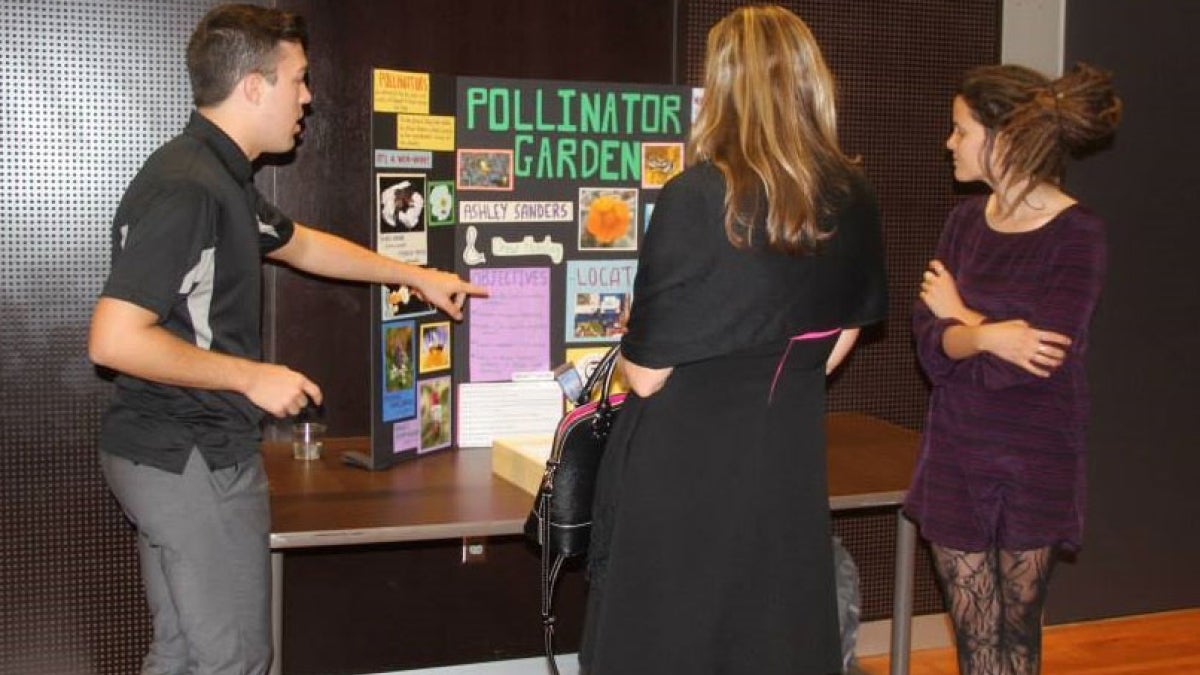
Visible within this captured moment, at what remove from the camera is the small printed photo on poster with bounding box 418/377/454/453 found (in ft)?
10.7

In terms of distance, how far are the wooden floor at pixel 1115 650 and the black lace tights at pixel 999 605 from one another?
41.1 inches

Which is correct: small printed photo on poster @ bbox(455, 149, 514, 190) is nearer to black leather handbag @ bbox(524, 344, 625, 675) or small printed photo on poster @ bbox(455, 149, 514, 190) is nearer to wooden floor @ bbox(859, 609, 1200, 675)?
black leather handbag @ bbox(524, 344, 625, 675)

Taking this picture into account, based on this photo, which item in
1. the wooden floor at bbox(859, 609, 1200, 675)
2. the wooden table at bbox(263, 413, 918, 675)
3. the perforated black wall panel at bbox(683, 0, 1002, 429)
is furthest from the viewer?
the wooden floor at bbox(859, 609, 1200, 675)

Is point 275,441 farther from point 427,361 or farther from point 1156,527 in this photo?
point 1156,527

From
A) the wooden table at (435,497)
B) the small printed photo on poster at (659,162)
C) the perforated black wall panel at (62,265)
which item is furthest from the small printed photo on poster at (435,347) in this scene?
the perforated black wall panel at (62,265)

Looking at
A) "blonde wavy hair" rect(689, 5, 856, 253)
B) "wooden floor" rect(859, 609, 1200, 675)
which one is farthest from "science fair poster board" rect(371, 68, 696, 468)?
"wooden floor" rect(859, 609, 1200, 675)

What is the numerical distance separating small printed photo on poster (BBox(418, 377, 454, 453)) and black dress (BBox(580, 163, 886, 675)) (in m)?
0.90

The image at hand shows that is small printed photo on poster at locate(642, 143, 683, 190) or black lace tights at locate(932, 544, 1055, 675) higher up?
small printed photo on poster at locate(642, 143, 683, 190)

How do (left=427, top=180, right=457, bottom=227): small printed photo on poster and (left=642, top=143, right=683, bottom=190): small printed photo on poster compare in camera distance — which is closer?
(left=427, top=180, right=457, bottom=227): small printed photo on poster

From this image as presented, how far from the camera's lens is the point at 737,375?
92.6 inches

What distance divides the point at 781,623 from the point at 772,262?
0.64 meters

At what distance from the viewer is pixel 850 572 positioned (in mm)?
3492

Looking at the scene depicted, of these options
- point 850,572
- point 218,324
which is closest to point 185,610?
point 218,324

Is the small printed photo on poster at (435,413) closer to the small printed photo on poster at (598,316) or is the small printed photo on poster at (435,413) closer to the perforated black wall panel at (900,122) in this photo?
the small printed photo on poster at (598,316)
